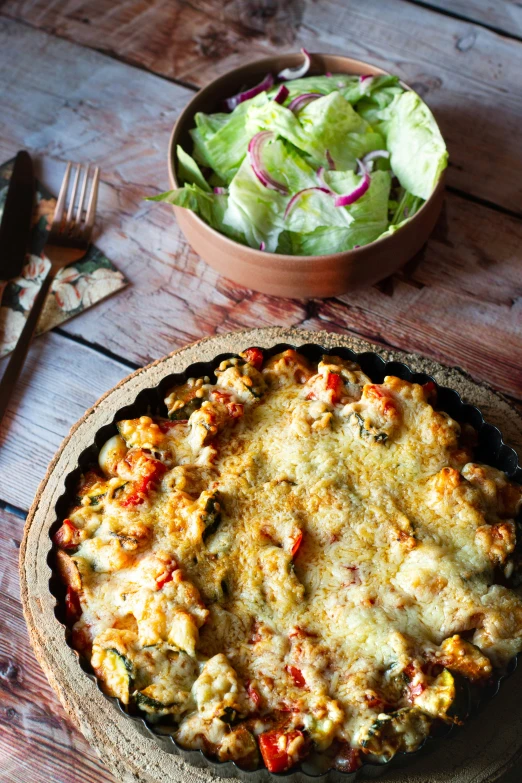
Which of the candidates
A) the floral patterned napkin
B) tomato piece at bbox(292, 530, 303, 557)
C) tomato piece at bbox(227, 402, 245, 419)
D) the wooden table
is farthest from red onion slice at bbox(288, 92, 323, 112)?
tomato piece at bbox(292, 530, 303, 557)

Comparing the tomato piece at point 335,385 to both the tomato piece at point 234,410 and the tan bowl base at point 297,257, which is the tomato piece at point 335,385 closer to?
the tomato piece at point 234,410

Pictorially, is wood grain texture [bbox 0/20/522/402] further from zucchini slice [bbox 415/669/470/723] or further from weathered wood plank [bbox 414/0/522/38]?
zucchini slice [bbox 415/669/470/723]

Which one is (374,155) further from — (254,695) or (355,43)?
(254,695)

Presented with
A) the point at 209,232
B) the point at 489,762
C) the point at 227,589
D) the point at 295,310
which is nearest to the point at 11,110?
the point at 209,232

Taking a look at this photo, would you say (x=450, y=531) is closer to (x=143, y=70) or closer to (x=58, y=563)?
(x=58, y=563)

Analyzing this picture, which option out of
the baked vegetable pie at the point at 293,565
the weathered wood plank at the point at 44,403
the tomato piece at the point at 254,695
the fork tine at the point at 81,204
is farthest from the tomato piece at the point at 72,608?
the fork tine at the point at 81,204

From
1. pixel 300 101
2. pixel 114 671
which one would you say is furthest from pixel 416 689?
pixel 300 101
